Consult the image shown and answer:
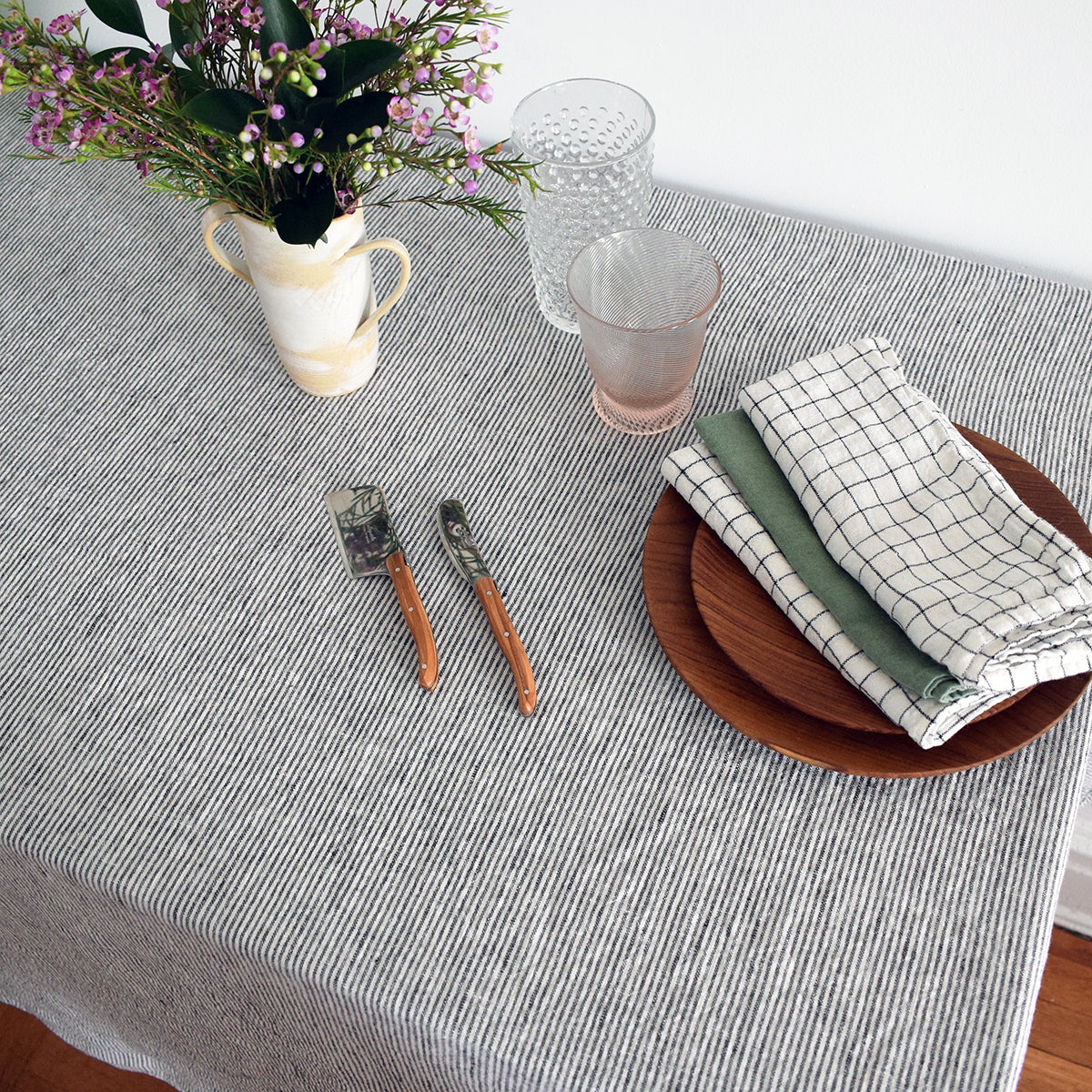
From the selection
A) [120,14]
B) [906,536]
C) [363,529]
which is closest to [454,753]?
[363,529]

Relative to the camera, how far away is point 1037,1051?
3.84 ft

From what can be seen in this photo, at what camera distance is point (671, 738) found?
0.68 meters

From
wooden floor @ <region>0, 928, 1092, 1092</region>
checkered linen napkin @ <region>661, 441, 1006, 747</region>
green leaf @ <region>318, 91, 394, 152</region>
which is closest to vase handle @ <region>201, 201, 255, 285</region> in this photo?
green leaf @ <region>318, 91, 394, 152</region>

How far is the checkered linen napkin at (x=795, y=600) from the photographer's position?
0.59 metres

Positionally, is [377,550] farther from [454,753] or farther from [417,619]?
[454,753]

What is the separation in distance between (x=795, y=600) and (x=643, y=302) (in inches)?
11.5

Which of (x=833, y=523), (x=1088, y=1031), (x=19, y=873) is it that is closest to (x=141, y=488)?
(x=19, y=873)

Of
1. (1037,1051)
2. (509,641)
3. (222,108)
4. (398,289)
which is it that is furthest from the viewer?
(1037,1051)

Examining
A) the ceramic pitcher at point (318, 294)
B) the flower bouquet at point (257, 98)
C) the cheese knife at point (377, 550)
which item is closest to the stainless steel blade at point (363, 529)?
the cheese knife at point (377, 550)

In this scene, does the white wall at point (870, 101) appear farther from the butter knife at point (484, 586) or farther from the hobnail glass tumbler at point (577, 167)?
the butter knife at point (484, 586)

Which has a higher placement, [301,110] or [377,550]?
[301,110]

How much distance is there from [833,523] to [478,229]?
0.54 m

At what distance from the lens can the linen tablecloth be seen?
59 cm

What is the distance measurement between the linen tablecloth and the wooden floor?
278 millimetres
